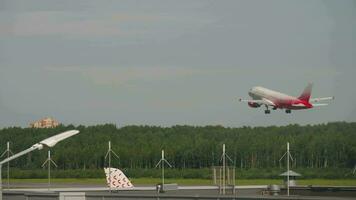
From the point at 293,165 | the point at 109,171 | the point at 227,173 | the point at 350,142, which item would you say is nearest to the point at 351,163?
the point at 350,142

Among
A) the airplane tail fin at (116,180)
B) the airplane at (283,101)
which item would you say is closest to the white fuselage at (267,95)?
the airplane at (283,101)

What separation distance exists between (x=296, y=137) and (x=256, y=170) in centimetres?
2370

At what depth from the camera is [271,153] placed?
19550cm

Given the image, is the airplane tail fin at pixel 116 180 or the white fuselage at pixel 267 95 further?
the white fuselage at pixel 267 95

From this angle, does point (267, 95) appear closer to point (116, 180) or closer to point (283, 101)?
point (283, 101)

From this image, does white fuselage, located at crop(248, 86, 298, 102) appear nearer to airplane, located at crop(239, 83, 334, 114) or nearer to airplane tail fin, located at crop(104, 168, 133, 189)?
airplane, located at crop(239, 83, 334, 114)

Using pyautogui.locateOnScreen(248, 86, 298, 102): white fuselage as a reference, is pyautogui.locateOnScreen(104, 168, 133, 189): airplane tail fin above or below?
below

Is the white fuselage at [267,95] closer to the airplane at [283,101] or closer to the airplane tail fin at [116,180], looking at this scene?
the airplane at [283,101]

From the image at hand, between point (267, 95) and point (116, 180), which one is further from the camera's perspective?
point (267, 95)

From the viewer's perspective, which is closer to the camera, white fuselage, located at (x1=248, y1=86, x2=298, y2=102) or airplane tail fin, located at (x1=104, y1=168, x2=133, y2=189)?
airplane tail fin, located at (x1=104, y1=168, x2=133, y2=189)

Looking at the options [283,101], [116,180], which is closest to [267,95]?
[283,101]

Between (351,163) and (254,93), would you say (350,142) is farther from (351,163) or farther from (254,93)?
(254,93)

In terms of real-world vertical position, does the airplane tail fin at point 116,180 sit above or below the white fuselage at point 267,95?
below

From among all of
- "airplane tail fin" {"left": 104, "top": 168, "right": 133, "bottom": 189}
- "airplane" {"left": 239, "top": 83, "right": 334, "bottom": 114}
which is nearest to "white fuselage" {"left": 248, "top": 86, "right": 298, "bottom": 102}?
"airplane" {"left": 239, "top": 83, "right": 334, "bottom": 114}
